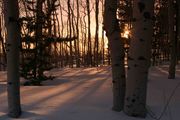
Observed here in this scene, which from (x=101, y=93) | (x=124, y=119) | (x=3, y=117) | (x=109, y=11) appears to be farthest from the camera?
(x=101, y=93)

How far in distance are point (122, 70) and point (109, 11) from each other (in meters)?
1.27

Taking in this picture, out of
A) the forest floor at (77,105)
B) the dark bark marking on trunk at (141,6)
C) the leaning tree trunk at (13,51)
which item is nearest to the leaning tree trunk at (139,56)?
the dark bark marking on trunk at (141,6)

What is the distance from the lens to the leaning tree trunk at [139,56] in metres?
8.11

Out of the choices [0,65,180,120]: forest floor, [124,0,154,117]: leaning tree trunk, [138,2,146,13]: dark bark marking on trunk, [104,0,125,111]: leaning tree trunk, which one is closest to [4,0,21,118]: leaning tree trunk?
[0,65,180,120]: forest floor

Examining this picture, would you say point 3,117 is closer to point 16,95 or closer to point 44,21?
point 16,95

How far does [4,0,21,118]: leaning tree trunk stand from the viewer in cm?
735

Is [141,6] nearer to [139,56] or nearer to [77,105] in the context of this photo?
[139,56]

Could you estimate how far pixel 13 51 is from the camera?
24.2 ft

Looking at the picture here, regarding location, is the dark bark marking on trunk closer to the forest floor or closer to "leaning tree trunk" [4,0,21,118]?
the forest floor

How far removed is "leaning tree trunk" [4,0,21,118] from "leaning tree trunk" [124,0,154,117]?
2275 millimetres

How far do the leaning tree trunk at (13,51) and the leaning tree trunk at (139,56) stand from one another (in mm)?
2275

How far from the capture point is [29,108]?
8000 mm

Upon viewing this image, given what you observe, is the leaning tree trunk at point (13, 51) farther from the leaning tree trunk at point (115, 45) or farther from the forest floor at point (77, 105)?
the leaning tree trunk at point (115, 45)

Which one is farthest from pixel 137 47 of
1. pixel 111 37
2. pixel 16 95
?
pixel 16 95
